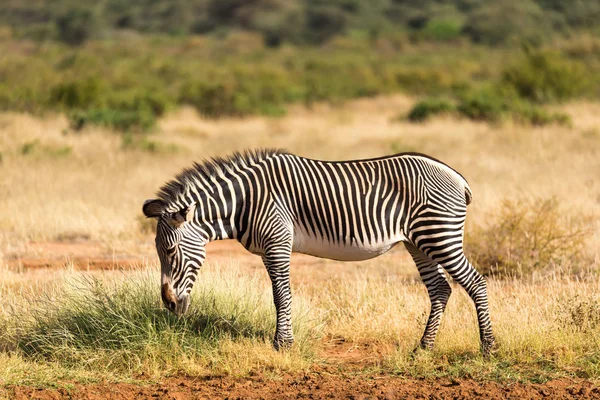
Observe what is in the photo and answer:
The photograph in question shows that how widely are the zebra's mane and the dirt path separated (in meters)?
1.41

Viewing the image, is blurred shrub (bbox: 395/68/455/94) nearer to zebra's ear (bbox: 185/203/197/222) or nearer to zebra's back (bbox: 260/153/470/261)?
zebra's back (bbox: 260/153/470/261)

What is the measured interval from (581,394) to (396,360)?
4.76 feet

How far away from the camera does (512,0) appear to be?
84.6 metres

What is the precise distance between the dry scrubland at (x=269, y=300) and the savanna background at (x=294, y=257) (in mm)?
26

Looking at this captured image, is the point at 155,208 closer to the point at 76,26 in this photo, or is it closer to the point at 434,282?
the point at 434,282

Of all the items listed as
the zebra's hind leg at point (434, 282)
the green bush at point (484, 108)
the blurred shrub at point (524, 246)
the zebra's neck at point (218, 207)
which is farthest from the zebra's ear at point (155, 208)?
the green bush at point (484, 108)

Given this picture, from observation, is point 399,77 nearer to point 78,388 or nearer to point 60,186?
point 60,186

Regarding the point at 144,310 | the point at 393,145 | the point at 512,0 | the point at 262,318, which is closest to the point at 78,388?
the point at 144,310

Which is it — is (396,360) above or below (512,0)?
below

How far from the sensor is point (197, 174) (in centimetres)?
725

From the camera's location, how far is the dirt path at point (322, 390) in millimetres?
6484

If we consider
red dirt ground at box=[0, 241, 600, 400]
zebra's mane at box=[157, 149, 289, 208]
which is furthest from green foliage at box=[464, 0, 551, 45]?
red dirt ground at box=[0, 241, 600, 400]

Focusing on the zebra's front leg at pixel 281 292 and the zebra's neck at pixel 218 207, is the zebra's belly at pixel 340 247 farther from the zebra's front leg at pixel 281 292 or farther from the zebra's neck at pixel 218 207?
the zebra's neck at pixel 218 207

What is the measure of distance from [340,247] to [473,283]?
43.5 inches
